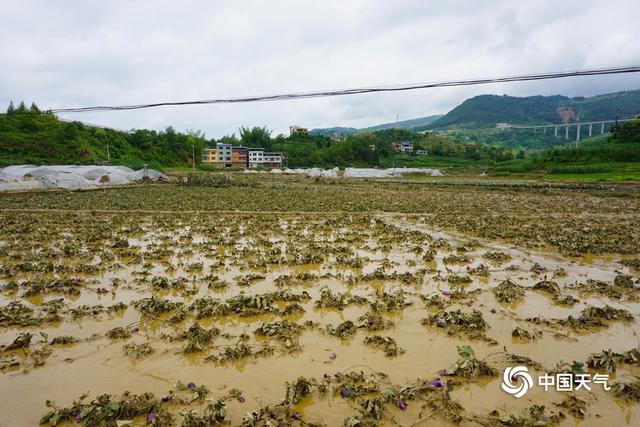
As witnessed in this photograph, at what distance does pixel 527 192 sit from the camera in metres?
32.0

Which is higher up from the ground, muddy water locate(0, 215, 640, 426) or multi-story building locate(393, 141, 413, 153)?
multi-story building locate(393, 141, 413, 153)

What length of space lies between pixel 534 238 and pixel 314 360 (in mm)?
11314

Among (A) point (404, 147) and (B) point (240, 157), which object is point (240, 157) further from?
(A) point (404, 147)

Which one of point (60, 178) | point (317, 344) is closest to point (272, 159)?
point (60, 178)

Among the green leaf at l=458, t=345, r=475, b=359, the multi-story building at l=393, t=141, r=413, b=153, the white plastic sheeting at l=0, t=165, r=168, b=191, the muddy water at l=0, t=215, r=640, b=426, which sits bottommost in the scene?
the muddy water at l=0, t=215, r=640, b=426

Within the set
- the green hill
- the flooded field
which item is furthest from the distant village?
the flooded field

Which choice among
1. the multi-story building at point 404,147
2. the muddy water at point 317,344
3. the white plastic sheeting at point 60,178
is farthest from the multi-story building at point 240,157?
the muddy water at point 317,344

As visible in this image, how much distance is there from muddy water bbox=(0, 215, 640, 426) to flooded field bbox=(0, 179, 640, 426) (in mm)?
26

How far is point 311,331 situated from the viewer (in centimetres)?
579

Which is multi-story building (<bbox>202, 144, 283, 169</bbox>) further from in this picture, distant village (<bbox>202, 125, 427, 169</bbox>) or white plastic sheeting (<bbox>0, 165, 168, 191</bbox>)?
white plastic sheeting (<bbox>0, 165, 168, 191</bbox>)

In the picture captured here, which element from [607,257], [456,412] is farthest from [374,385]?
[607,257]

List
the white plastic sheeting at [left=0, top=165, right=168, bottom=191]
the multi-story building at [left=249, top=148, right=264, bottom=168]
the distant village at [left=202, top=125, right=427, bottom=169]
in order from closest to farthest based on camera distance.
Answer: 1. the white plastic sheeting at [left=0, top=165, right=168, bottom=191]
2. the distant village at [left=202, top=125, right=427, bottom=169]
3. the multi-story building at [left=249, top=148, right=264, bottom=168]

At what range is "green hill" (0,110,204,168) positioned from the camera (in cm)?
4947

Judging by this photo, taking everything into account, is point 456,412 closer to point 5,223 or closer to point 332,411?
point 332,411
